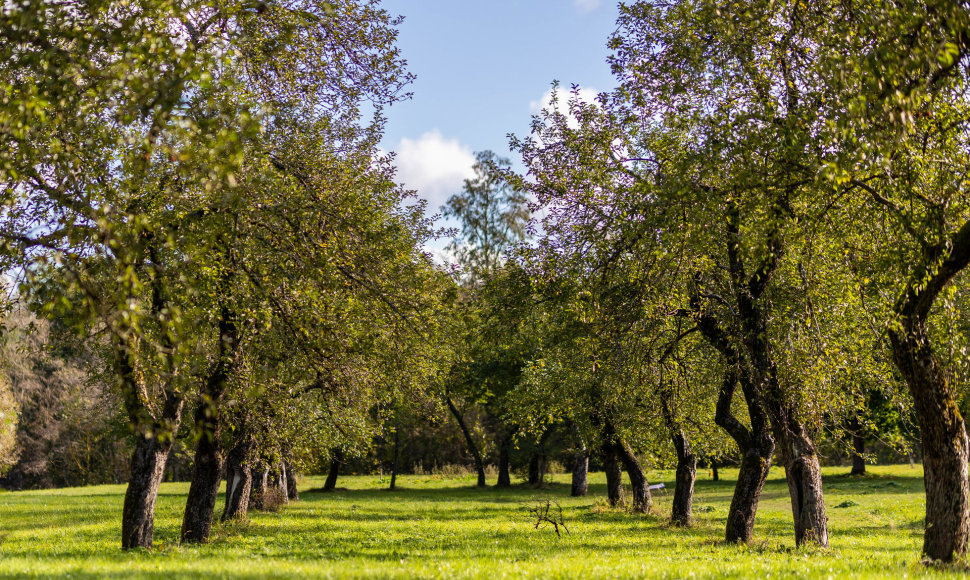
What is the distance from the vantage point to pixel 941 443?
488 inches

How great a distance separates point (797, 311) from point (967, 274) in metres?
3.24

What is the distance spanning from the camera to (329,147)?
17156mm

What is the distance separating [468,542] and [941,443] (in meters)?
11.6

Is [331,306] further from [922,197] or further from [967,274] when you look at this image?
[967,274]

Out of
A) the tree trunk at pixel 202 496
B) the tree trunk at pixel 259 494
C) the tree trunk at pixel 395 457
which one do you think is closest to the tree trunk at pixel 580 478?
the tree trunk at pixel 395 457

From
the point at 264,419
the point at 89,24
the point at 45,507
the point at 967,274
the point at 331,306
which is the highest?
the point at 89,24

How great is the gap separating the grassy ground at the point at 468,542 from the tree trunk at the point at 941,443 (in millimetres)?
787

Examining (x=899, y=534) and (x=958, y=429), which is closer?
(x=958, y=429)

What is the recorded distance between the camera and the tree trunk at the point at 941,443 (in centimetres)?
1223

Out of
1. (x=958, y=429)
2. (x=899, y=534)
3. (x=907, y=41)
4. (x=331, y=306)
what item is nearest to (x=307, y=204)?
(x=331, y=306)

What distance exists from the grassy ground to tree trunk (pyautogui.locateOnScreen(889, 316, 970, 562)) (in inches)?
31.0

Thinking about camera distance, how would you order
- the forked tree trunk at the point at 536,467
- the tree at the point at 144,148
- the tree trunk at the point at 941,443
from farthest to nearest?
the forked tree trunk at the point at 536,467, the tree trunk at the point at 941,443, the tree at the point at 144,148

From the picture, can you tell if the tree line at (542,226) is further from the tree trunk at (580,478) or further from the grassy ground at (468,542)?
the tree trunk at (580,478)

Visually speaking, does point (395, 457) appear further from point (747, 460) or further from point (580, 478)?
point (747, 460)
